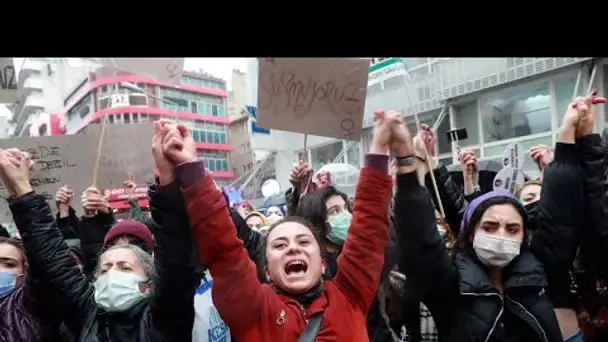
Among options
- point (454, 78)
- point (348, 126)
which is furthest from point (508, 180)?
point (454, 78)

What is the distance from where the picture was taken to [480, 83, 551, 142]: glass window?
14359mm

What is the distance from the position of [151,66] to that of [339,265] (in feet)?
7.39

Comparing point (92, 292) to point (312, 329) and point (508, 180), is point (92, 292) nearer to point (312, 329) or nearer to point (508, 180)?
point (312, 329)

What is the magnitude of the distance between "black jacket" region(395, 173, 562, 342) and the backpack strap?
1.61ft

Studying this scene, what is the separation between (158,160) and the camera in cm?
202

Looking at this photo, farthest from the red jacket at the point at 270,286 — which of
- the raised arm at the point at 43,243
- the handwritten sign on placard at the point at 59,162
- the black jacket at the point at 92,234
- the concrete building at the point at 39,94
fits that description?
the concrete building at the point at 39,94

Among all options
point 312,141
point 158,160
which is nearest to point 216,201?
point 158,160

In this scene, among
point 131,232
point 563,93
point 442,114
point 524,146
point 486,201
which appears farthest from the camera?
point 442,114

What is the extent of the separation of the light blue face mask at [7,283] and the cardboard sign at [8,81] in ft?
4.77

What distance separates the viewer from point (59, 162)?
4.31 m

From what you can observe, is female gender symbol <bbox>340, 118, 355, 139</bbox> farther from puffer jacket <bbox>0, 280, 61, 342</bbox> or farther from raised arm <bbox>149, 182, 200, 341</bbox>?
puffer jacket <bbox>0, 280, 61, 342</bbox>

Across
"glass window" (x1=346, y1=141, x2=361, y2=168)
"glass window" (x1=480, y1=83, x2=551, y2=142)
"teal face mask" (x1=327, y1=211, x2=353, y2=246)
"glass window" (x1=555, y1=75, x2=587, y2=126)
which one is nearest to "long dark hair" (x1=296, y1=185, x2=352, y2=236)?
"teal face mask" (x1=327, y1=211, x2=353, y2=246)

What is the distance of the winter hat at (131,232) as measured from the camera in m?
2.93
